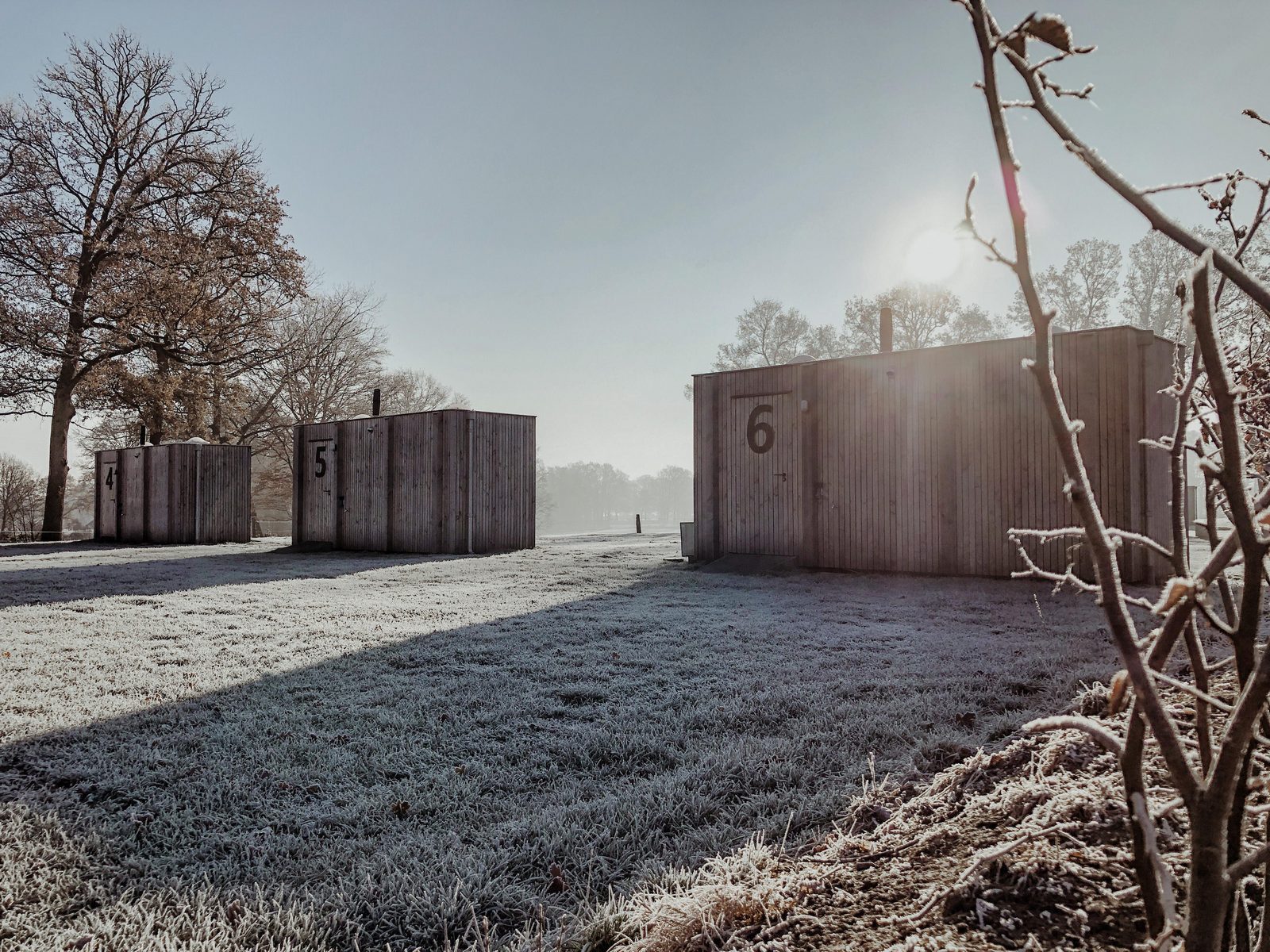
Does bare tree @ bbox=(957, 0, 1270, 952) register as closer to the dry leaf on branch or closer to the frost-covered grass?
the dry leaf on branch

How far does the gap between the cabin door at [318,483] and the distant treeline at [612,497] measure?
184 ft

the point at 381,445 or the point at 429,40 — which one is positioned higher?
the point at 429,40

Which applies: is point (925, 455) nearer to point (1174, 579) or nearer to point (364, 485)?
point (1174, 579)

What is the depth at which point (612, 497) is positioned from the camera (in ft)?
263

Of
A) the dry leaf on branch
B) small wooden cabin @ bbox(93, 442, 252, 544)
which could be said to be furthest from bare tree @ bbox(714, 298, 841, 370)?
the dry leaf on branch

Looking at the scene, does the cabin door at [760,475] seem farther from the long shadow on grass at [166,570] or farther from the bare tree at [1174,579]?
the bare tree at [1174,579]

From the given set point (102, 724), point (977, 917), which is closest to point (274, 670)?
point (102, 724)

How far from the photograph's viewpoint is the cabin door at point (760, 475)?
8969mm

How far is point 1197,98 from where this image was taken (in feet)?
18.1

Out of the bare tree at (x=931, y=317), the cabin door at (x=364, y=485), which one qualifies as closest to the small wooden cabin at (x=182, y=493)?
the cabin door at (x=364, y=485)

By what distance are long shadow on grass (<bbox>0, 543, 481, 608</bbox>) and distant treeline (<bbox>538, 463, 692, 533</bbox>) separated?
2291 inches

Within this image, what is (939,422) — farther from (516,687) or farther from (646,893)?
(646,893)

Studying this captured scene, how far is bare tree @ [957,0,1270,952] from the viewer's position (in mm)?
581

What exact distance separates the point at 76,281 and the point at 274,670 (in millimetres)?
16922
